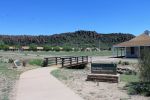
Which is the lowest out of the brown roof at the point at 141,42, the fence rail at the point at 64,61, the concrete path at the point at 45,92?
the concrete path at the point at 45,92

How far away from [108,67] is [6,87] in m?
6.44

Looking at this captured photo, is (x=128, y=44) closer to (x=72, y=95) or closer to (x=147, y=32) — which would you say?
(x=147, y=32)

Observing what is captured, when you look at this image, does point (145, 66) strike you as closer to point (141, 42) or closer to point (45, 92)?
point (45, 92)

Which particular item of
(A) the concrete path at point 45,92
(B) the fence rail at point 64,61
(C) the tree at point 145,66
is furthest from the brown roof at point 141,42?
Answer: (A) the concrete path at point 45,92

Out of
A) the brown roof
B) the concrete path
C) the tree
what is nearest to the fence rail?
the tree

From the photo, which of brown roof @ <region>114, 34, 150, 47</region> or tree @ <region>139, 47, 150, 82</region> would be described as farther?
brown roof @ <region>114, 34, 150, 47</region>

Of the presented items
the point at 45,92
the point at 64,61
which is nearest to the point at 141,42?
the point at 64,61

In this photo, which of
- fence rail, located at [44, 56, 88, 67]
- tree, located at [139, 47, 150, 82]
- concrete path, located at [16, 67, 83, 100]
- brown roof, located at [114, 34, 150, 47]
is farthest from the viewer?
brown roof, located at [114, 34, 150, 47]

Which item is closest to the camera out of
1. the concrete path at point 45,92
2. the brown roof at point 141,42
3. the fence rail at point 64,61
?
the concrete path at point 45,92

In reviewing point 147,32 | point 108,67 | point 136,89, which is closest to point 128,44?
point 147,32

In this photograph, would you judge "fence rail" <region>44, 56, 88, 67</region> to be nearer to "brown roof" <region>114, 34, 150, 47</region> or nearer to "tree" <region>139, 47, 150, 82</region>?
"tree" <region>139, 47, 150, 82</region>

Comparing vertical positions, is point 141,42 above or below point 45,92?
above

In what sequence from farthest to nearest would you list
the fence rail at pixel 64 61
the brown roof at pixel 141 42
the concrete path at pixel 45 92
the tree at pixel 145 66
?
the brown roof at pixel 141 42 < the fence rail at pixel 64 61 < the tree at pixel 145 66 < the concrete path at pixel 45 92

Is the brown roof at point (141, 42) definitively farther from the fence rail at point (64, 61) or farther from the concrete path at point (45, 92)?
the concrete path at point (45, 92)
